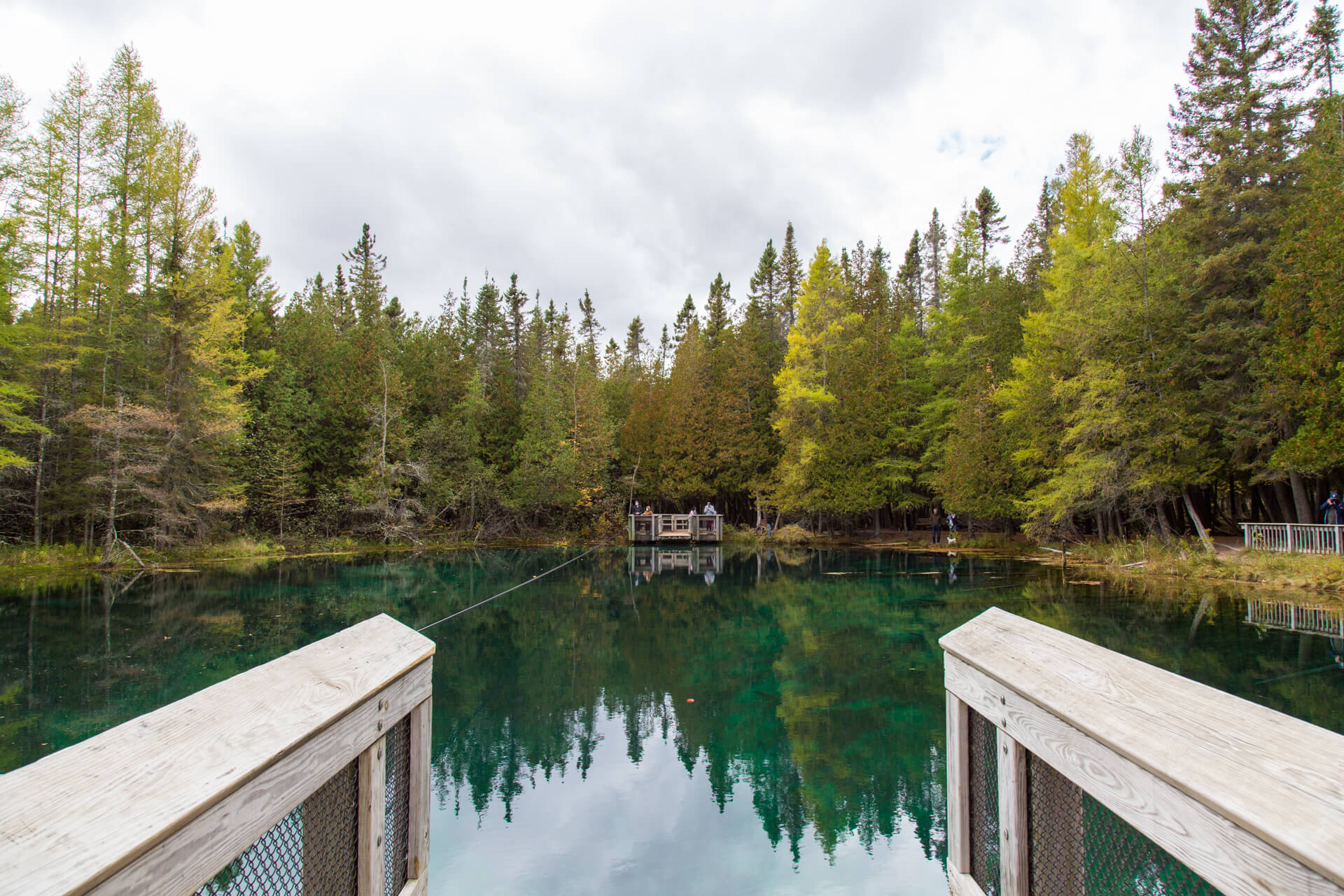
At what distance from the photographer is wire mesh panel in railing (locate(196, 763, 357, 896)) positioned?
1.63 metres

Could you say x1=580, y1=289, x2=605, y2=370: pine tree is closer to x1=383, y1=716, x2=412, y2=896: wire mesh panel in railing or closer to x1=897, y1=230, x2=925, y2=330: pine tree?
x1=897, y1=230, x2=925, y2=330: pine tree

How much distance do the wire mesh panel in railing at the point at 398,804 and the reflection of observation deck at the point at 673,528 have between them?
26241 mm

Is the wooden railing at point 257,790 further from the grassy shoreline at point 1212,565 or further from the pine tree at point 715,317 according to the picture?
the pine tree at point 715,317

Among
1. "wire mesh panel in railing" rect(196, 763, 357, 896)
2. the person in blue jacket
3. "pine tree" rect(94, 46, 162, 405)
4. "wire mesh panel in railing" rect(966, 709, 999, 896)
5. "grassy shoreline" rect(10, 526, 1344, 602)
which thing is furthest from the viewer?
"pine tree" rect(94, 46, 162, 405)

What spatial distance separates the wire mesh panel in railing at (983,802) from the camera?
2.38m

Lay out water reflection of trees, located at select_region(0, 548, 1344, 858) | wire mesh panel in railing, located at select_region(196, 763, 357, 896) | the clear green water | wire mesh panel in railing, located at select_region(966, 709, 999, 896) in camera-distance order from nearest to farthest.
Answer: wire mesh panel in railing, located at select_region(196, 763, 357, 896), wire mesh panel in railing, located at select_region(966, 709, 999, 896), the clear green water, water reflection of trees, located at select_region(0, 548, 1344, 858)

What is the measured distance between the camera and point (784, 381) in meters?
27.9

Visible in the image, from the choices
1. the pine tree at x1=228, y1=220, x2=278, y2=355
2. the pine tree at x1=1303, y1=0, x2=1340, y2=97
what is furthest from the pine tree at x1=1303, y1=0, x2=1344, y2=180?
the pine tree at x1=228, y1=220, x2=278, y2=355

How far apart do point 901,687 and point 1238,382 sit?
15991mm

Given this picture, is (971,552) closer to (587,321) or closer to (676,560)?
(676,560)

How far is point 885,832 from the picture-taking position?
14.5 ft

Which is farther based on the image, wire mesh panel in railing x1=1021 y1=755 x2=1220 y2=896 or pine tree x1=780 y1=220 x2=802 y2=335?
pine tree x1=780 y1=220 x2=802 y2=335

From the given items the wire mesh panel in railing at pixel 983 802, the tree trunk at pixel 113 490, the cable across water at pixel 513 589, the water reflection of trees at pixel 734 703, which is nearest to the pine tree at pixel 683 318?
the cable across water at pixel 513 589

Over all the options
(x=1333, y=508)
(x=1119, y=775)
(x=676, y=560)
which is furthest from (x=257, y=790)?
(x=676, y=560)
